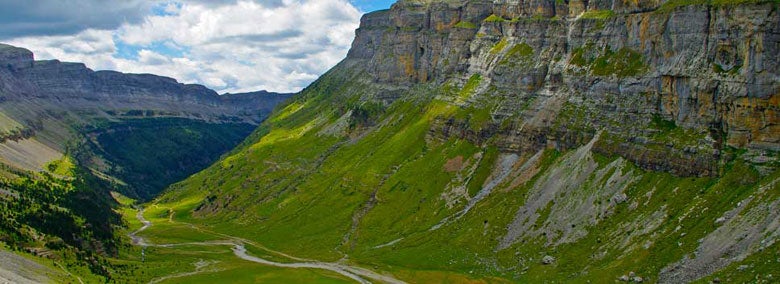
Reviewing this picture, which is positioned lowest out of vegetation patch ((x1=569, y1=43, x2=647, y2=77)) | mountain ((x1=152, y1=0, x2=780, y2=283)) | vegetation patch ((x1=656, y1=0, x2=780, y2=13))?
mountain ((x1=152, y1=0, x2=780, y2=283))

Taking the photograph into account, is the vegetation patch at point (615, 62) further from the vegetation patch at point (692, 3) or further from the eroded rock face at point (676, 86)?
the vegetation patch at point (692, 3)

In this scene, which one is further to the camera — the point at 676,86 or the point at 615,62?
the point at 615,62

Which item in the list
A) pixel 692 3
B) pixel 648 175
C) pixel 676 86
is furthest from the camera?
pixel 676 86

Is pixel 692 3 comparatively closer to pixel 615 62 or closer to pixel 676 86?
pixel 676 86

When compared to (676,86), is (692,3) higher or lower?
higher

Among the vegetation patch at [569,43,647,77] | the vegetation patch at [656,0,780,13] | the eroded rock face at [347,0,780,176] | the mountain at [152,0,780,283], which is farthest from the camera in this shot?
the vegetation patch at [569,43,647,77]

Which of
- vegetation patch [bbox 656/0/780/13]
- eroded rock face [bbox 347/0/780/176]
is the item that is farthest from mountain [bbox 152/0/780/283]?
vegetation patch [bbox 656/0/780/13]

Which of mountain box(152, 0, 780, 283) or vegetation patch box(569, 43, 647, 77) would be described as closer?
mountain box(152, 0, 780, 283)

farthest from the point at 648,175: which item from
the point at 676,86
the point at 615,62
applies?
the point at 615,62

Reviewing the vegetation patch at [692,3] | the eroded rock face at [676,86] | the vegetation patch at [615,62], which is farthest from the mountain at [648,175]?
the vegetation patch at [692,3]

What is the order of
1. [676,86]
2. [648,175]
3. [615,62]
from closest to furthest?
[648,175], [676,86], [615,62]

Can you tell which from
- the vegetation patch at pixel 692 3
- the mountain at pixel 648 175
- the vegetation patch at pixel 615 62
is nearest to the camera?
the mountain at pixel 648 175

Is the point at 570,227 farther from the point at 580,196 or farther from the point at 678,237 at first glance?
the point at 678,237

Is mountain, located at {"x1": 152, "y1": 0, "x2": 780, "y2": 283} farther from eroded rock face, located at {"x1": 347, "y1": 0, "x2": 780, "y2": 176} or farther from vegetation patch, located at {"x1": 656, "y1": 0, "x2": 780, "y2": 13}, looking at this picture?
vegetation patch, located at {"x1": 656, "y1": 0, "x2": 780, "y2": 13}
